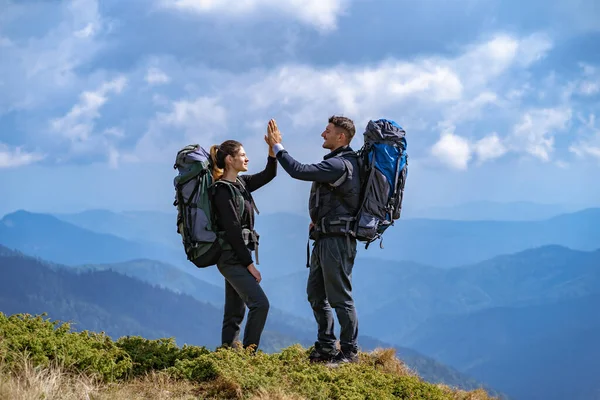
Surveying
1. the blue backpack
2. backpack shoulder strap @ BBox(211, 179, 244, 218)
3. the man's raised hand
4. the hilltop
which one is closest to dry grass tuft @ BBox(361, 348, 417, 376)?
the hilltop

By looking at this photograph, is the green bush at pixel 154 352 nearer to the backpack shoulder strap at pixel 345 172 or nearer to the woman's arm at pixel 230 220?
the woman's arm at pixel 230 220

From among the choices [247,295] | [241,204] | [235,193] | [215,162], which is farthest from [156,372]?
[215,162]

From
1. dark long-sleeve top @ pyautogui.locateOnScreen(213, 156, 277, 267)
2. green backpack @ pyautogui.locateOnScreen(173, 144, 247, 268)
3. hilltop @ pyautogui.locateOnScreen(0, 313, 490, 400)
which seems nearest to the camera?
hilltop @ pyautogui.locateOnScreen(0, 313, 490, 400)

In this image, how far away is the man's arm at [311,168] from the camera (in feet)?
32.3

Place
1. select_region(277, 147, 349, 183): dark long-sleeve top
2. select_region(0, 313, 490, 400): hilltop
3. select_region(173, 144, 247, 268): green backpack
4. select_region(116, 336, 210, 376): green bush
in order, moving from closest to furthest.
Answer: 1. select_region(0, 313, 490, 400): hilltop
2. select_region(277, 147, 349, 183): dark long-sleeve top
3. select_region(173, 144, 247, 268): green backpack
4. select_region(116, 336, 210, 376): green bush

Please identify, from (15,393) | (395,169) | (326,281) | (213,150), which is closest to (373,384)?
(326,281)

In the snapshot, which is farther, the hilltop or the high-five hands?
the high-five hands

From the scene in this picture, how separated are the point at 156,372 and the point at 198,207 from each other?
2376 millimetres

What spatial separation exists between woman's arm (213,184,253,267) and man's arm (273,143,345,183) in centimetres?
89

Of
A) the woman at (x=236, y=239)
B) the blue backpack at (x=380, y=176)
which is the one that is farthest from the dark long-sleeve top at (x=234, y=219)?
the blue backpack at (x=380, y=176)

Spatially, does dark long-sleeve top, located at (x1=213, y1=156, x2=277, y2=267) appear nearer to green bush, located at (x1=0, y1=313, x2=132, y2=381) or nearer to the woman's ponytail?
the woman's ponytail

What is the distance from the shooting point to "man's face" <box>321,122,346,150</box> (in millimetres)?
10422

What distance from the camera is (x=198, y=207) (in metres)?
10.3

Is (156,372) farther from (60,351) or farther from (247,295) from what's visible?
(247,295)
